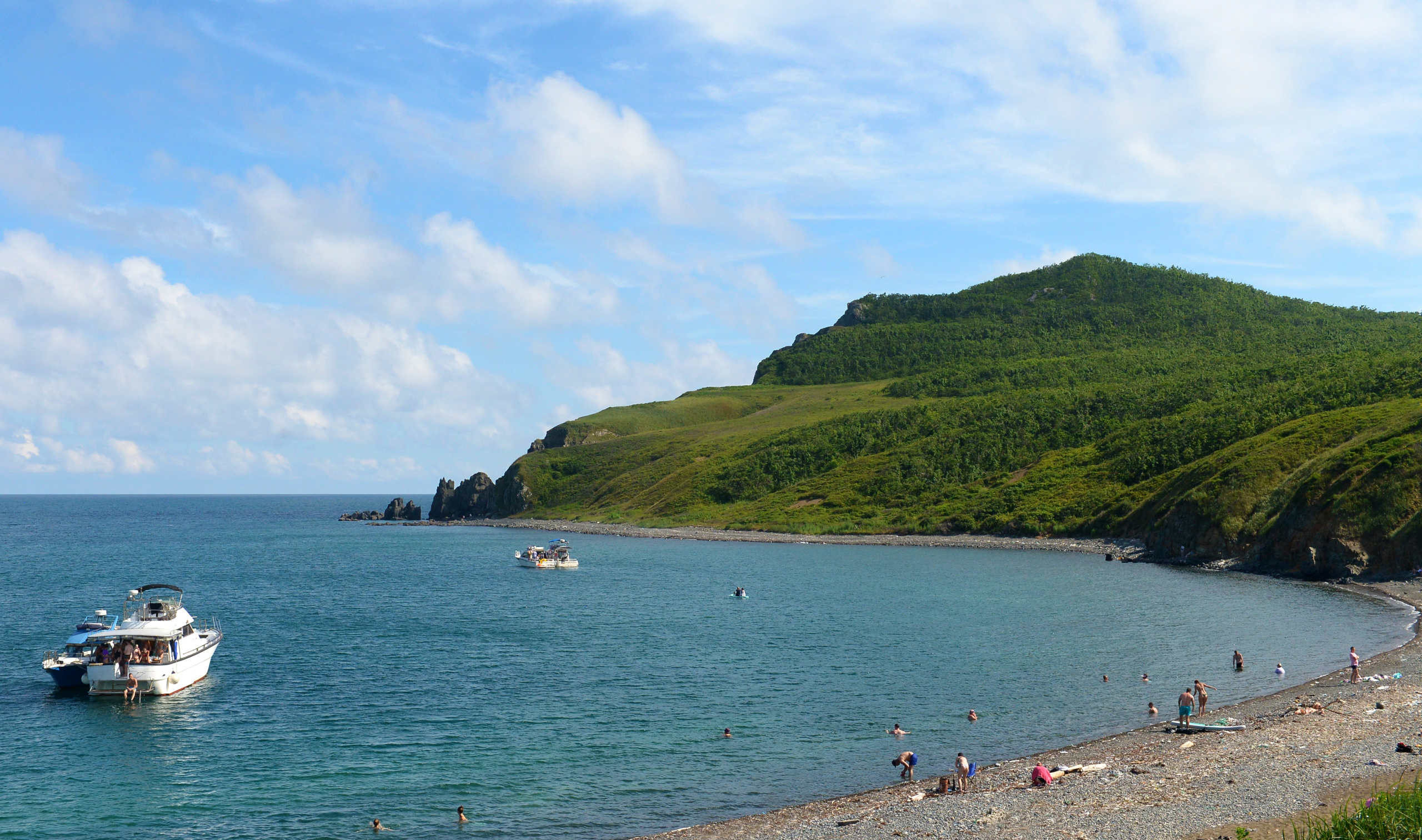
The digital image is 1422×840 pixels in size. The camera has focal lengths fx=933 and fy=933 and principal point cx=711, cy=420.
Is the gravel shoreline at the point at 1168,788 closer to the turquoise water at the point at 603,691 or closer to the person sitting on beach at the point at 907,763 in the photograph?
the person sitting on beach at the point at 907,763

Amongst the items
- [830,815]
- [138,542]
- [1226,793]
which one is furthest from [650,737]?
[138,542]

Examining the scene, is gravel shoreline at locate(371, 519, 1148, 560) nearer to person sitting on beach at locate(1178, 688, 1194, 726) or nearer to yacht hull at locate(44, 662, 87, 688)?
person sitting on beach at locate(1178, 688, 1194, 726)

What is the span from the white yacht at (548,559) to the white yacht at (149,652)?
7529 cm

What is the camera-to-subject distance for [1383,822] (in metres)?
20.1

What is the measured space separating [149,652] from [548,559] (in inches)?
3139

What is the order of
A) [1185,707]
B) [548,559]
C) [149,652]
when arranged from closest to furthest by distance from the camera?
[1185,707]
[149,652]
[548,559]

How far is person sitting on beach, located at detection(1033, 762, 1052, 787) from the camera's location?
116 feet

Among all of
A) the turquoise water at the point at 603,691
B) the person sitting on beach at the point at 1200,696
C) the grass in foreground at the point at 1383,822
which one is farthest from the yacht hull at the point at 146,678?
the grass in foreground at the point at 1383,822

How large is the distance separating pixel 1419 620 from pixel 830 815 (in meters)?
58.7

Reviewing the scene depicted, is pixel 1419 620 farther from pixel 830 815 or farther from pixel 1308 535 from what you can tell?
pixel 830 815

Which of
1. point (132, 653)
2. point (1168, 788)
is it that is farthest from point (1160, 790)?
point (132, 653)

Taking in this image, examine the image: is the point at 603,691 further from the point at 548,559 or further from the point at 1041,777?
the point at 548,559

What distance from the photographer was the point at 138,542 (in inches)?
7382

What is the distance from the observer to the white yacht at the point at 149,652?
5519 centimetres
